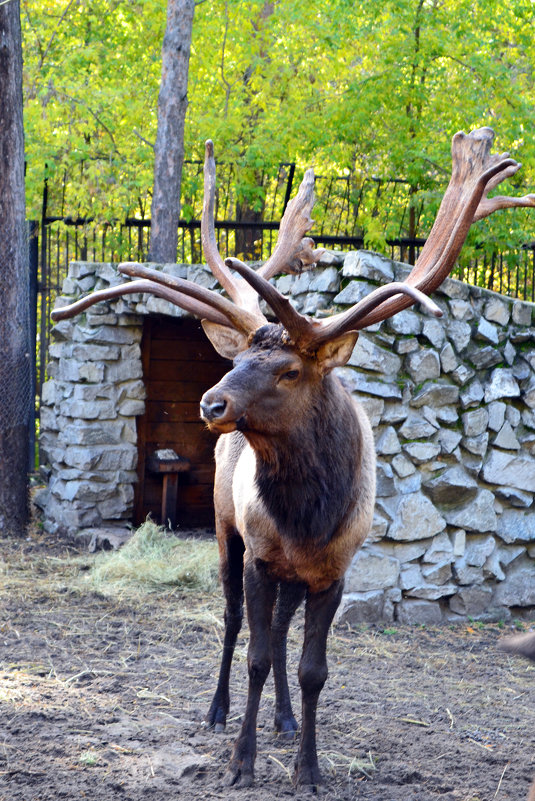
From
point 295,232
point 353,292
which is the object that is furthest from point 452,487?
point 295,232

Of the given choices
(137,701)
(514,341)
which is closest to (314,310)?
(514,341)

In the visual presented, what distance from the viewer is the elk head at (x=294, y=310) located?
3.31 meters

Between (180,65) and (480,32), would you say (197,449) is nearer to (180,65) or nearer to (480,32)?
(180,65)

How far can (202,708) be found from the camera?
4.60 m

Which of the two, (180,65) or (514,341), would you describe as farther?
(180,65)

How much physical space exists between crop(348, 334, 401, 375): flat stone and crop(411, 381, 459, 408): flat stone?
331mm

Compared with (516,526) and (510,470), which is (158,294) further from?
(516,526)

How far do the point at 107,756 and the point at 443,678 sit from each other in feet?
7.64

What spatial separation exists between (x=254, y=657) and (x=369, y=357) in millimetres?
2880

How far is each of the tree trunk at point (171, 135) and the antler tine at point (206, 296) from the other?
5.46 meters

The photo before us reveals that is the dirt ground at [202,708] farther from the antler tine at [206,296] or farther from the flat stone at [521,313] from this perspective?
the flat stone at [521,313]

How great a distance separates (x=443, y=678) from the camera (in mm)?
5375

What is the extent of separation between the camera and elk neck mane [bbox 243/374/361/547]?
139 inches

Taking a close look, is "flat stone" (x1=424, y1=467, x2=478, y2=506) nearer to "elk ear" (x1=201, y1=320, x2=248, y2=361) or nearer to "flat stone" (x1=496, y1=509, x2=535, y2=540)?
"flat stone" (x1=496, y1=509, x2=535, y2=540)
